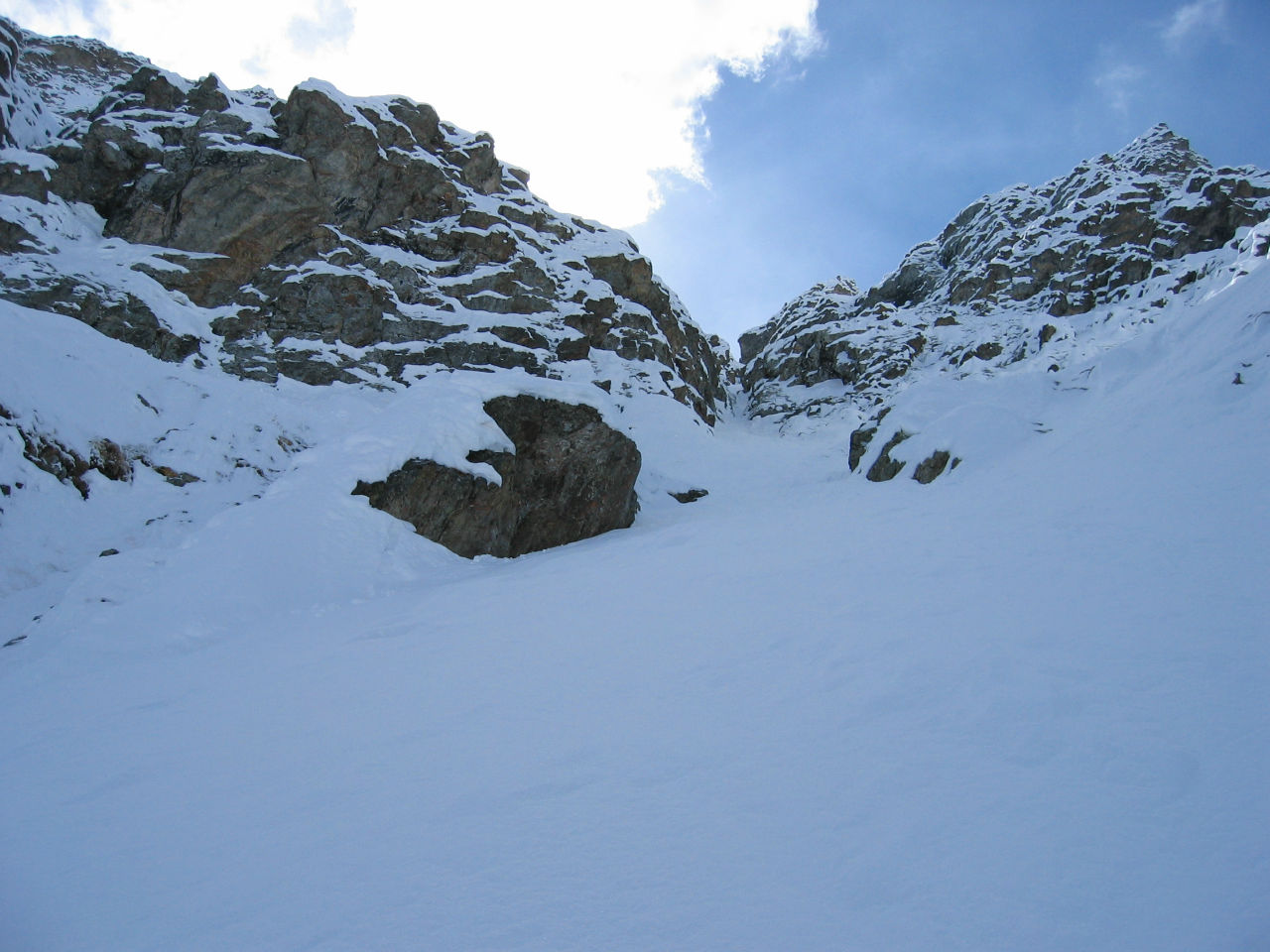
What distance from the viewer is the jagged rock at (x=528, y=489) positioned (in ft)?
33.1

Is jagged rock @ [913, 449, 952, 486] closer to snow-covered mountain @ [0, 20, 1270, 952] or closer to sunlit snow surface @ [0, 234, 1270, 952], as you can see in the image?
snow-covered mountain @ [0, 20, 1270, 952]

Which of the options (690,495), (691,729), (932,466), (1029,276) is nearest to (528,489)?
(690,495)

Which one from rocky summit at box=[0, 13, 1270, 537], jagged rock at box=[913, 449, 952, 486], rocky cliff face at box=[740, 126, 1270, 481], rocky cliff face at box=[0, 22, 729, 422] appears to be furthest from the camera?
rocky cliff face at box=[740, 126, 1270, 481]

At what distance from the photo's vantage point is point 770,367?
61.2m

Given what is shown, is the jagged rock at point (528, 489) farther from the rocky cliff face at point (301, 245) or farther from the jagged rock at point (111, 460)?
the rocky cliff face at point (301, 245)

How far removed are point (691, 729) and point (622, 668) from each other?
1.07m

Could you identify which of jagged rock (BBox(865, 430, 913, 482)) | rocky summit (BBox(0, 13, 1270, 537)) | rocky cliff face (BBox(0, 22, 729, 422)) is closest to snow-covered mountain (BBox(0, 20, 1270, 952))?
jagged rock (BBox(865, 430, 913, 482))

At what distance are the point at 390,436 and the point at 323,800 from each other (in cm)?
814

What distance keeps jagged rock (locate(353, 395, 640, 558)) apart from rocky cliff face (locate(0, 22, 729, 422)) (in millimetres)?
16124

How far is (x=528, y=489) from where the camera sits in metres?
12.0

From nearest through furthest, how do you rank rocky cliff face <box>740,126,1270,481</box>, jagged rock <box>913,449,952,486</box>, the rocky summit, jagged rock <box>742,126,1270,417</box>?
jagged rock <box>913,449,952,486</box>, the rocky summit, rocky cliff face <box>740,126,1270,481</box>, jagged rock <box>742,126,1270,417</box>

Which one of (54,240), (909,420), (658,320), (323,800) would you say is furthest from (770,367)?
(323,800)

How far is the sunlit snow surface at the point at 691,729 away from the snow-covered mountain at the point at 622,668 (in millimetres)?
23

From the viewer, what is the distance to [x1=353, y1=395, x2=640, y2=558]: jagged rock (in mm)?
10086
